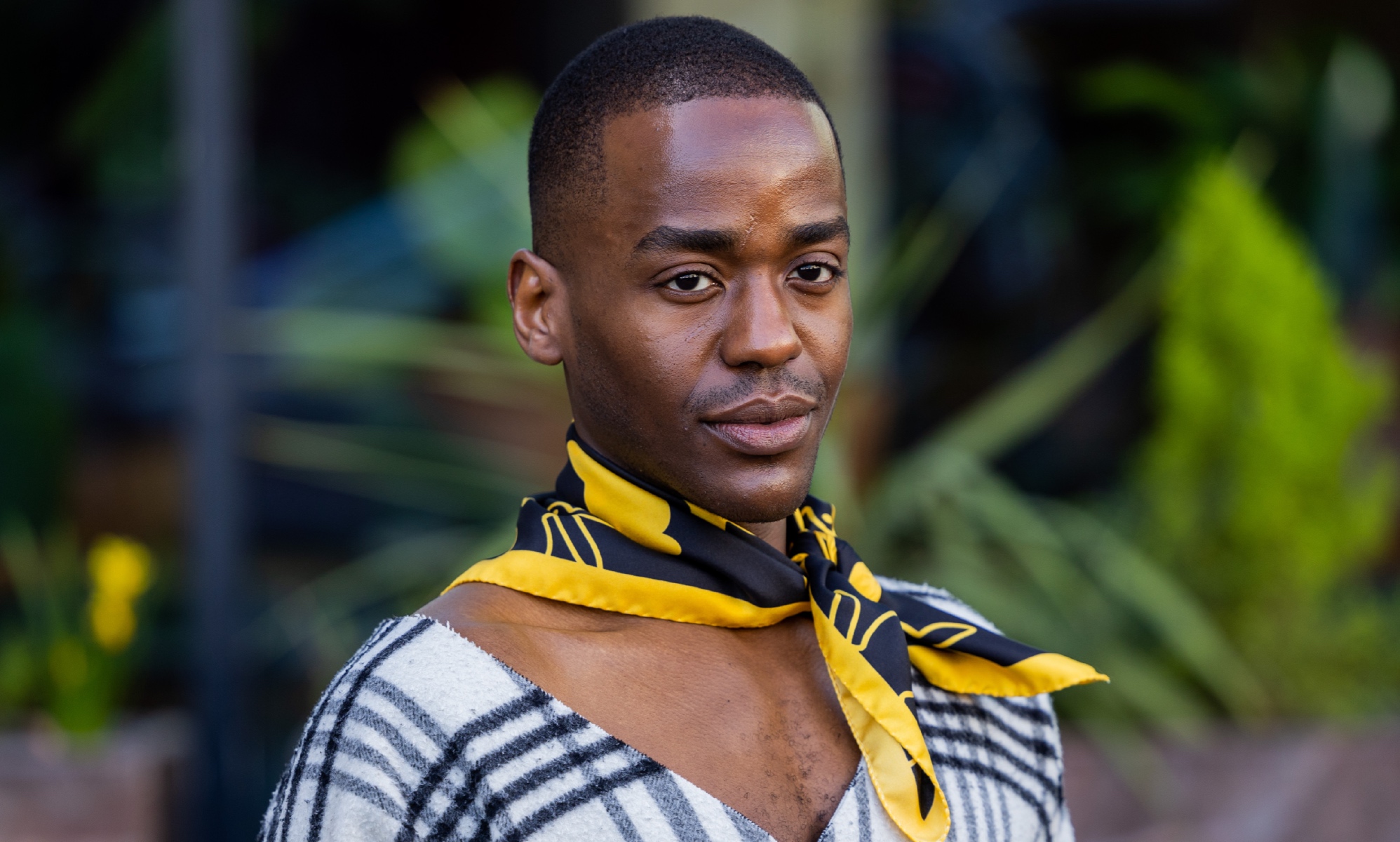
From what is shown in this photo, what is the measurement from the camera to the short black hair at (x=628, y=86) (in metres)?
1.35

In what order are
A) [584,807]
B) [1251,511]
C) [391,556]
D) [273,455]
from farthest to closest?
[273,455]
[391,556]
[1251,511]
[584,807]

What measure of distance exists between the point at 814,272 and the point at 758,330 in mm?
118

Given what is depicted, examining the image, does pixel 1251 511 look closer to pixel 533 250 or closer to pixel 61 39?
pixel 533 250

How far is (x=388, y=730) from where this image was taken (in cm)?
123

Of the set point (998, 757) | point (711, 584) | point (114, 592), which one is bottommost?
point (114, 592)

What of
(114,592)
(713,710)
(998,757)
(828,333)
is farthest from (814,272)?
(114,592)

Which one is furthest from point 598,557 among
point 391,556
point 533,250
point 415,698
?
point 391,556

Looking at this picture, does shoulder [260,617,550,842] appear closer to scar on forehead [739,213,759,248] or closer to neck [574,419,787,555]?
neck [574,419,787,555]

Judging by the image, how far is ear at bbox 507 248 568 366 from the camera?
140 cm

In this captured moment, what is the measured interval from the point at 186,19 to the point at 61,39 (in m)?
0.75

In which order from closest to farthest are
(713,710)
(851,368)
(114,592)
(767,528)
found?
(713,710) < (767,528) < (114,592) < (851,368)

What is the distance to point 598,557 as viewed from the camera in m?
1.36

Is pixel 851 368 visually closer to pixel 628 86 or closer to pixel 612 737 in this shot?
pixel 628 86

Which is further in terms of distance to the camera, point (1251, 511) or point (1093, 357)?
point (1093, 357)
